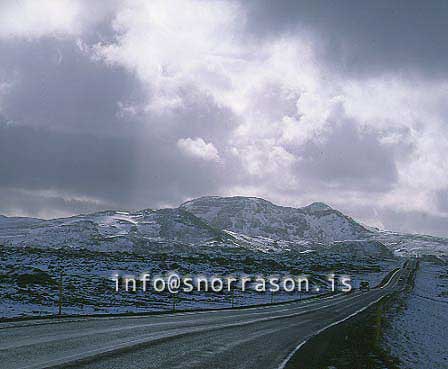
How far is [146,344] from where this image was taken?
52.0 ft

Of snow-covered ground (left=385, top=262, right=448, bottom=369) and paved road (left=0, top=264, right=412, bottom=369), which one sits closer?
paved road (left=0, top=264, right=412, bottom=369)

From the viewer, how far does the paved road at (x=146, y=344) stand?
12.5 m

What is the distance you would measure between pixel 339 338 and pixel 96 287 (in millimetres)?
28737

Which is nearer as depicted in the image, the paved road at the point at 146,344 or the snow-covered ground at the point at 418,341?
the paved road at the point at 146,344

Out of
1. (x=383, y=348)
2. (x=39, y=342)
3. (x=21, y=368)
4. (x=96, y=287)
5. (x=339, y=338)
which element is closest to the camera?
(x=21, y=368)

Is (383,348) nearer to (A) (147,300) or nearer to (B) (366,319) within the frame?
(B) (366,319)

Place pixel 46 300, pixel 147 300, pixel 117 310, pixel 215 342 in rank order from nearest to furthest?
1. pixel 215 342
2. pixel 117 310
3. pixel 46 300
4. pixel 147 300

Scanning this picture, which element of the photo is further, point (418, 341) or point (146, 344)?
point (418, 341)

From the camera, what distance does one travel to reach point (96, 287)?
149 ft

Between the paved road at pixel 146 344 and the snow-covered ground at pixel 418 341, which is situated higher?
Answer: the paved road at pixel 146 344

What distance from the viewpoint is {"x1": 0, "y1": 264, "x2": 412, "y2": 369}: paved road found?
12539mm

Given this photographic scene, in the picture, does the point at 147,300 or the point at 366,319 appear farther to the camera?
the point at 147,300

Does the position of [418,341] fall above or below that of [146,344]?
below

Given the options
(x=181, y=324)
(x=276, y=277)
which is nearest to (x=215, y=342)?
(x=181, y=324)
